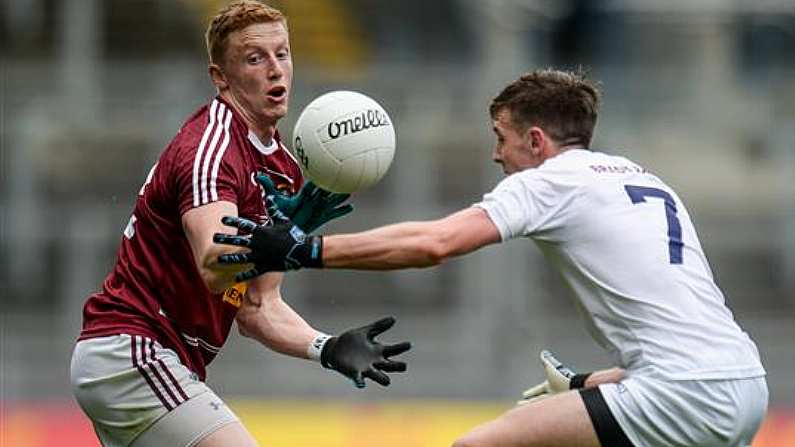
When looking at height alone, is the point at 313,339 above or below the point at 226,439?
above

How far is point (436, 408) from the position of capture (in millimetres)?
11945

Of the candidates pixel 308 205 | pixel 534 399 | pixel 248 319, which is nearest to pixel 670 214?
pixel 534 399

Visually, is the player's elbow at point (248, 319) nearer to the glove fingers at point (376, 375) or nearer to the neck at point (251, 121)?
the neck at point (251, 121)

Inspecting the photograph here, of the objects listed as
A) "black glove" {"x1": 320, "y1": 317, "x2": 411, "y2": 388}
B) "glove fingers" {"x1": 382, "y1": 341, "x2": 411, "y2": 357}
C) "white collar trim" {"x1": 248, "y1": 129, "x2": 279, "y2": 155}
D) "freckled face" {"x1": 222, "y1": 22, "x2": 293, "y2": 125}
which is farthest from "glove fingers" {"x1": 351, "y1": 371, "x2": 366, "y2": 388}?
"freckled face" {"x1": 222, "y1": 22, "x2": 293, "y2": 125}

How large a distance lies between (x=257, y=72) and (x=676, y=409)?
194 centimetres

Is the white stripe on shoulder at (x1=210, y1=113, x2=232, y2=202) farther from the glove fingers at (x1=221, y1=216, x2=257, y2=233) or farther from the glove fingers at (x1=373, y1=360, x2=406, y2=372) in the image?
the glove fingers at (x1=373, y1=360, x2=406, y2=372)

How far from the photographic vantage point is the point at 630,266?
552 centimetres

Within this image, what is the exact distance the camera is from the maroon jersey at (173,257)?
5.67 meters

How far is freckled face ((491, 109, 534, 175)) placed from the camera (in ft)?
19.3

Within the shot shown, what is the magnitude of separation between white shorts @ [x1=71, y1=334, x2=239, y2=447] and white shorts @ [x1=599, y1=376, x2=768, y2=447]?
1.37m

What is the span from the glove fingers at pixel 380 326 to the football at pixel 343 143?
22.1 inches

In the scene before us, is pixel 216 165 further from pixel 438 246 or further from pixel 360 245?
pixel 438 246

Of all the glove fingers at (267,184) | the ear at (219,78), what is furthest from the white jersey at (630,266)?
the ear at (219,78)

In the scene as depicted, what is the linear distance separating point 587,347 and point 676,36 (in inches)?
195
